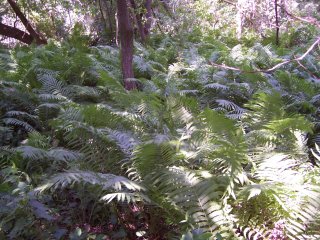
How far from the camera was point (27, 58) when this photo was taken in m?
6.08

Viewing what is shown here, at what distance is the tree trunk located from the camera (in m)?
4.70

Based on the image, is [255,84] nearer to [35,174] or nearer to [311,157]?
[311,157]

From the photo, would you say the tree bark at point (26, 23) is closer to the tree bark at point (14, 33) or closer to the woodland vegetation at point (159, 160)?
the tree bark at point (14, 33)

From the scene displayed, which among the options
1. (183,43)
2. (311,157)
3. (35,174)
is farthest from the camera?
(183,43)

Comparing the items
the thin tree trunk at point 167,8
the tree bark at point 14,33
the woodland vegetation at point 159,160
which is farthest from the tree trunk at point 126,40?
the thin tree trunk at point 167,8

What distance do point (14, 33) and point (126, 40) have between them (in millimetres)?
5452

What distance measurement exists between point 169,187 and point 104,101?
2374mm

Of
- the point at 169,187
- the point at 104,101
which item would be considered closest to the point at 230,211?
the point at 169,187

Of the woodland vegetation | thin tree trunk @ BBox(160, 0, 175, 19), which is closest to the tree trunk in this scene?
the woodland vegetation

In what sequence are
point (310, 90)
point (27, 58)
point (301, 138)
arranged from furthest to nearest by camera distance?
point (27, 58) → point (310, 90) → point (301, 138)

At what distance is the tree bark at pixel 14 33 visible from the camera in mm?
9026

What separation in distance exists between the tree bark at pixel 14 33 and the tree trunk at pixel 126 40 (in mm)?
5233

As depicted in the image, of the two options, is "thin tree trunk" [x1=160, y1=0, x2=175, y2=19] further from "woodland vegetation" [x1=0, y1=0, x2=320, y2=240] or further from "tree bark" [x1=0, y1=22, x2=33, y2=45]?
"woodland vegetation" [x1=0, y1=0, x2=320, y2=240]

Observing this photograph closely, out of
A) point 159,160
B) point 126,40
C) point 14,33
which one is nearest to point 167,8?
point 14,33
